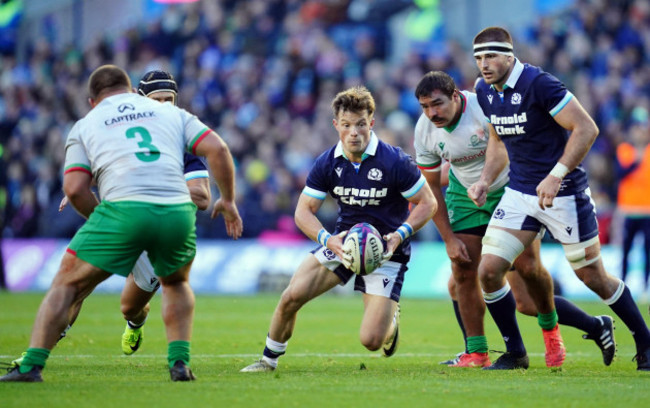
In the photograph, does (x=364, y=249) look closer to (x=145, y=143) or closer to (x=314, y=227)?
(x=314, y=227)

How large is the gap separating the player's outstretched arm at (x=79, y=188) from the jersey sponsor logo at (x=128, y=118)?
0.42 meters

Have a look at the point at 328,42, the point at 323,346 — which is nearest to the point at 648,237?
the point at 323,346

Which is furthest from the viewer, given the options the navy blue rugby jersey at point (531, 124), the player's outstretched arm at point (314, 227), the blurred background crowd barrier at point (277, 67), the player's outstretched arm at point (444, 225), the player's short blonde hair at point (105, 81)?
the blurred background crowd barrier at point (277, 67)

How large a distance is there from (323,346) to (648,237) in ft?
25.8

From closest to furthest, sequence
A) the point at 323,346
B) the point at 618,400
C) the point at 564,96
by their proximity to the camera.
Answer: the point at 618,400
the point at 564,96
the point at 323,346

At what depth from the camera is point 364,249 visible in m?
8.22

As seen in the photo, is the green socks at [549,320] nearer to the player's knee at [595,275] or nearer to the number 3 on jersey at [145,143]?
the player's knee at [595,275]

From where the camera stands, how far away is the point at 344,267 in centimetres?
868

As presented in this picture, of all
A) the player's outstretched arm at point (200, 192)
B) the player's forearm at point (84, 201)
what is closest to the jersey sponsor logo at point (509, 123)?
the player's outstretched arm at point (200, 192)

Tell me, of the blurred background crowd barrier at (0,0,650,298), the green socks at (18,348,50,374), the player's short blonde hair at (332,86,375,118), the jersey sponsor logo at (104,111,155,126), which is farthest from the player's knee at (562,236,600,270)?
the blurred background crowd barrier at (0,0,650,298)

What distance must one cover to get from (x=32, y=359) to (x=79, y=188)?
1258 millimetres

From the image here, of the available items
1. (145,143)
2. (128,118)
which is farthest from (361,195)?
(128,118)

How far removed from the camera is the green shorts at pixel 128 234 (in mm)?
7156

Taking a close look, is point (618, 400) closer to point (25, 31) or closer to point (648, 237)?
point (648, 237)
